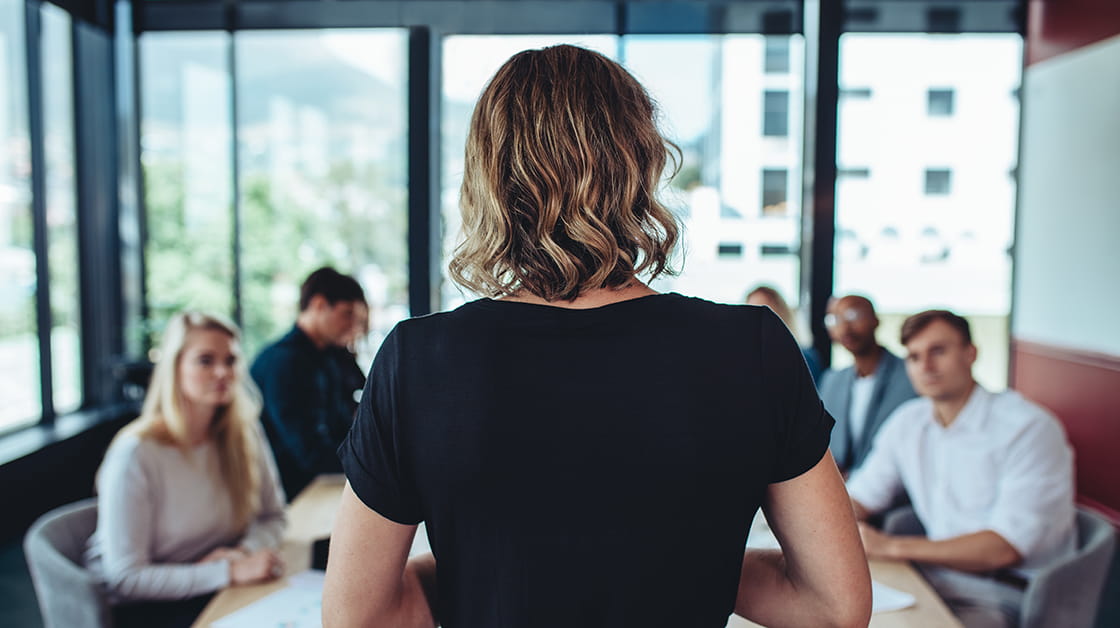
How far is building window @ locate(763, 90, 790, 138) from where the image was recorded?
234 inches

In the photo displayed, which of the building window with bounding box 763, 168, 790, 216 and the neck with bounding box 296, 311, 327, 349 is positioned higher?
the building window with bounding box 763, 168, 790, 216

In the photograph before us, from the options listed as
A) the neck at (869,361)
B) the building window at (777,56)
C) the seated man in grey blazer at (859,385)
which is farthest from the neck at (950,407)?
the building window at (777,56)

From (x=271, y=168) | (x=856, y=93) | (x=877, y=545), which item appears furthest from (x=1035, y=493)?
(x=271, y=168)

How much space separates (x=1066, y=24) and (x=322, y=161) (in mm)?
5041

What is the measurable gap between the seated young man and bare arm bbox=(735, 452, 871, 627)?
135 cm

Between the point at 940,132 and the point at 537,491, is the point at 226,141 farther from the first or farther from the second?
the point at 537,491

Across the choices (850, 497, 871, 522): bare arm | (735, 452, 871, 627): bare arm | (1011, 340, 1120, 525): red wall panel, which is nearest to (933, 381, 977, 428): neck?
(850, 497, 871, 522): bare arm

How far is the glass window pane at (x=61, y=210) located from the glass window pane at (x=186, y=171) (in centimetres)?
57

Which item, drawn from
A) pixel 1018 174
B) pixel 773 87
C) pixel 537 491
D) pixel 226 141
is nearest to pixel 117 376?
pixel 226 141

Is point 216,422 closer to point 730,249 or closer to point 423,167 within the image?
point 423,167

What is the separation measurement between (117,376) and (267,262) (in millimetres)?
1263

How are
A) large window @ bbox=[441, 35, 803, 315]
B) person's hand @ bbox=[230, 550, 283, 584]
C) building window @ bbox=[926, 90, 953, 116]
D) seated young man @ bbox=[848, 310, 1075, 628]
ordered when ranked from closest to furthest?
person's hand @ bbox=[230, 550, 283, 584]
seated young man @ bbox=[848, 310, 1075, 628]
building window @ bbox=[926, 90, 953, 116]
large window @ bbox=[441, 35, 803, 315]

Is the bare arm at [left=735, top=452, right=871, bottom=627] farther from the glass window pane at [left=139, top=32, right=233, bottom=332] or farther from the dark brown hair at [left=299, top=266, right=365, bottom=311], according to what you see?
the glass window pane at [left=139, top=32, right=233, bottom=332]

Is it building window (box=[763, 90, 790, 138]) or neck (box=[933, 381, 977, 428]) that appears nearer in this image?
neck (box=[933, 381, 977, 428])
